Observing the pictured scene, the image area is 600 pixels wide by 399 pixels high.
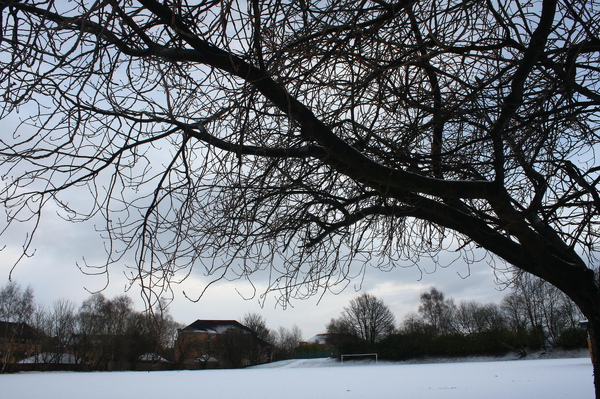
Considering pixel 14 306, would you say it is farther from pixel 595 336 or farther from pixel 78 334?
pixel 595 336

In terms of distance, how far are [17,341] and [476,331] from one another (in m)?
35.9

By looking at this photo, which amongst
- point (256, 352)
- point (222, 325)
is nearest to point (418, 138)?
point (256, 352)

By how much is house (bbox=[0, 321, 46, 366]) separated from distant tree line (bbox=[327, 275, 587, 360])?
24.8 m

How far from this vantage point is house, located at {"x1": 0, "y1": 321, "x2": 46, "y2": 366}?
1184 inches

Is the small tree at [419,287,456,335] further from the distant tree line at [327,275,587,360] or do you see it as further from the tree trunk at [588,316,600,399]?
the tree trunk at [588,316,600,399]

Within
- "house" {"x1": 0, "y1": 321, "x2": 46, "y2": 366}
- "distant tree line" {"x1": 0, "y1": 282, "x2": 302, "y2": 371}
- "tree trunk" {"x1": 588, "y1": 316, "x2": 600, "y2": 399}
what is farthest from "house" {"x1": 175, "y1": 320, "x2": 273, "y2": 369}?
"tree trunk" {"x1": 588, "y1": 316, "x2": 600, "y2": 399}

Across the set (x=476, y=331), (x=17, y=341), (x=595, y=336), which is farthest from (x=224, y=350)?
(x=595, y=336)

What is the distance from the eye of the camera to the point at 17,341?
3194 centimetres

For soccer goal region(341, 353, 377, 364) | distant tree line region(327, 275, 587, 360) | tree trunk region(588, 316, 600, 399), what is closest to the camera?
tree trunk region(588, 316, 600, 399)

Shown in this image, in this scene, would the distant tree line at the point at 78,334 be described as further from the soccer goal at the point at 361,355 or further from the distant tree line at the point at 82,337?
the soccer goal at the point at 361,355

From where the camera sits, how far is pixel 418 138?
13.6ft

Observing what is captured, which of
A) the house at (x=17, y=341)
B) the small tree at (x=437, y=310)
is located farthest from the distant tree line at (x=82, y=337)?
the small tree at (x=437, y=310)

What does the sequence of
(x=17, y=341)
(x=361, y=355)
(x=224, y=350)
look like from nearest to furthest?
(x=17, y=341) < (x=361, y=355) < (x=224, y=350)

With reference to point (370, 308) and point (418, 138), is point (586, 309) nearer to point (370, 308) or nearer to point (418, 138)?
point (418, 138)
